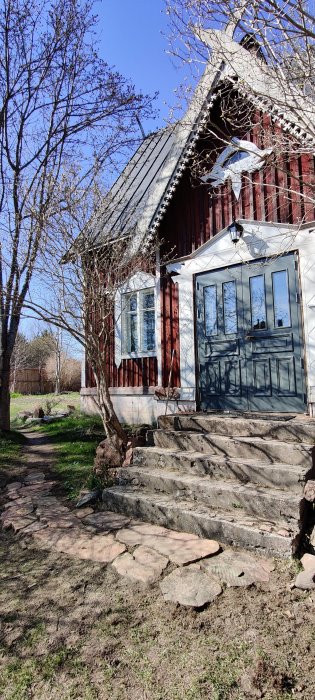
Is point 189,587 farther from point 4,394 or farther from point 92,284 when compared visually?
point 4,394

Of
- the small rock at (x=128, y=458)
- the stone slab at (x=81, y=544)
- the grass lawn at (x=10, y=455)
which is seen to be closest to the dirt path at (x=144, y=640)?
the stone slab at (x=81, y=544)

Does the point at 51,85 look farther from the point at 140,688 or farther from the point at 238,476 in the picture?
the point at 140,688

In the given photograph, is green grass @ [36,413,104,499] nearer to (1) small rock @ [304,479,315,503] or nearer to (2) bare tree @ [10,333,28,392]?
(1) small rock @ [304,479,315,503]

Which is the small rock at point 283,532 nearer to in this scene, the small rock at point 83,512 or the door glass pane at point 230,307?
the small rock at point 83,512

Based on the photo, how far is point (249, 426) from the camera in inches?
A: 201

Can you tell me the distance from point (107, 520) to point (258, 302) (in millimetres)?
4215

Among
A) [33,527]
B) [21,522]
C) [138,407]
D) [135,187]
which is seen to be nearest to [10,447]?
[138,407]

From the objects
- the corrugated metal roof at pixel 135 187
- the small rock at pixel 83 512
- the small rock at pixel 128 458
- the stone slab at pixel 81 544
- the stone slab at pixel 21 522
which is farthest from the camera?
the corrugated metal roof at pixel 135 187

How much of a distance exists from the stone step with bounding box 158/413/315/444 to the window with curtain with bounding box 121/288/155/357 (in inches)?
115

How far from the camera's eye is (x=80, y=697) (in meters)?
2.07

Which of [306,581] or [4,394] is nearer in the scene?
[306,581]

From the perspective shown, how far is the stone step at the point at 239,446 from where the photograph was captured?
13.9 feet

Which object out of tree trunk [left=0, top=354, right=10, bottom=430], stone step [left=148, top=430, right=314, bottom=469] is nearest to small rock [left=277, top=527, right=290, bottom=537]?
stone step [left=148, top=430, right=314, bottom=469]

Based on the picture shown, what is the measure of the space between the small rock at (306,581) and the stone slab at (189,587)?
560mm
